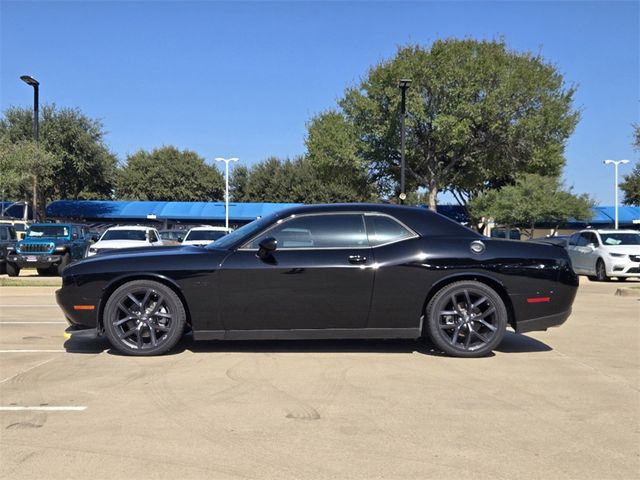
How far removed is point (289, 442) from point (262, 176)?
60572mm

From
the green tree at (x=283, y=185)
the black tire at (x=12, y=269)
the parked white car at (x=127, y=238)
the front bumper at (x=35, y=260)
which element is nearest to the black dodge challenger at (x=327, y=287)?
the parked white car at (x=127, y=238)

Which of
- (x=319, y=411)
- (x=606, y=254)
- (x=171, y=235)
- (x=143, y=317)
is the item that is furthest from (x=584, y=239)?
(x=171, y=235)

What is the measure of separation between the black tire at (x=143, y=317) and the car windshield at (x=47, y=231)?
48.3 feet

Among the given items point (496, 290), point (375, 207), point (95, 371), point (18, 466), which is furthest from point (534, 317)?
point (18, 466)

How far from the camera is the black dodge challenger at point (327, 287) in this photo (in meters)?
5.85

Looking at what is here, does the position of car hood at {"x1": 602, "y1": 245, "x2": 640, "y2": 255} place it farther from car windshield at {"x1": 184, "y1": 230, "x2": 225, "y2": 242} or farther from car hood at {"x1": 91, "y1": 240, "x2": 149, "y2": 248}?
car hood at {"x1": 91, "y1": 240, "x2": 149, "y2": 248}

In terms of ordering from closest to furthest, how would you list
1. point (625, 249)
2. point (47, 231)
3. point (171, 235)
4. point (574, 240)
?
point (625, 249)
point (47, 231)
point (574, 240)
point (171, 235)

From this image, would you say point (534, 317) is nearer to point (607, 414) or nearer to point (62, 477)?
point (607, 414)

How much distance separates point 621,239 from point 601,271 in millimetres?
1284

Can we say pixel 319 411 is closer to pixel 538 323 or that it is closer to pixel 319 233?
pixel 319 233

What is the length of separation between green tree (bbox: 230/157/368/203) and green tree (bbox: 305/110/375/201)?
2021cm

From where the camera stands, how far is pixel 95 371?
548 cm

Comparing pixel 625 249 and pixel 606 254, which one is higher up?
pixel 625 249

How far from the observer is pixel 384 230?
20.1 feet
